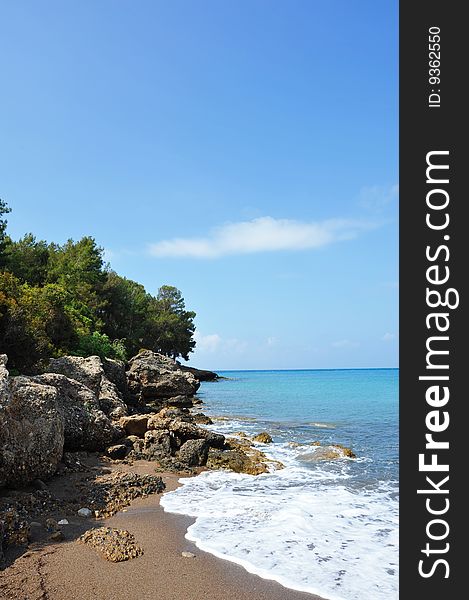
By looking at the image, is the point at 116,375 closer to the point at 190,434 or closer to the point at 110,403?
the point at 110,403

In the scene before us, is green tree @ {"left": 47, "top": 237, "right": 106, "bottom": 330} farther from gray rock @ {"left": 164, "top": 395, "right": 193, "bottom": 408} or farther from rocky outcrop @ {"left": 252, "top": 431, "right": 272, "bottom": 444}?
rocky outcrop @ {"left": 252, "top": 431, "right": 272, "bottom": 444}

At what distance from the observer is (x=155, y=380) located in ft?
106

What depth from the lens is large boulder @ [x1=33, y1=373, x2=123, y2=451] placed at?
13016 mm

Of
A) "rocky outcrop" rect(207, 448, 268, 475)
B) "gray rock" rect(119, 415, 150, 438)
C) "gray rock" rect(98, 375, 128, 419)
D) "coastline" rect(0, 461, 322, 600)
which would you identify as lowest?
"rocky outcrop" rect(207, 448, 268, 475)

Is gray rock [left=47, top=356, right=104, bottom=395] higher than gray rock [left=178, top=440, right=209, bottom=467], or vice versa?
gray rock [left=47, top=356, right=104, bottom=395]

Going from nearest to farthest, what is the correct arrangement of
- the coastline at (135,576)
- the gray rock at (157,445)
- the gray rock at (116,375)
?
the coastline at (135,576) → the gray rock at (157,445) → the gray rock at (116,375)

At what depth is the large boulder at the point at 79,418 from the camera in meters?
13.0

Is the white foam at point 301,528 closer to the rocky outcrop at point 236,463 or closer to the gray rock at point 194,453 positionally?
the rocky outcrop at point 236,463

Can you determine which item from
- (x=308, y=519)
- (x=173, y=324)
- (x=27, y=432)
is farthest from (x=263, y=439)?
(x=173, y=324)

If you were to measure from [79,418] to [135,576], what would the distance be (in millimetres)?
7822

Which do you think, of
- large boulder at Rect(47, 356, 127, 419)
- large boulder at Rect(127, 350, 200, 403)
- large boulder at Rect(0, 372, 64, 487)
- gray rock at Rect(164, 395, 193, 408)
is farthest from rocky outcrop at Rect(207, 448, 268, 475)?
large boulder at Rect(127, 350, 200, 403)

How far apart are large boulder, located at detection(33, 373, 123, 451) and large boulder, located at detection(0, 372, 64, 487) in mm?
2512

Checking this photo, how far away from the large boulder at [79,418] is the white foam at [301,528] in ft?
11.1

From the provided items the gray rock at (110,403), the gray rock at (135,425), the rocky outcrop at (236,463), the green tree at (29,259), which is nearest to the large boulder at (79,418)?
the gray rock at (135,425)
